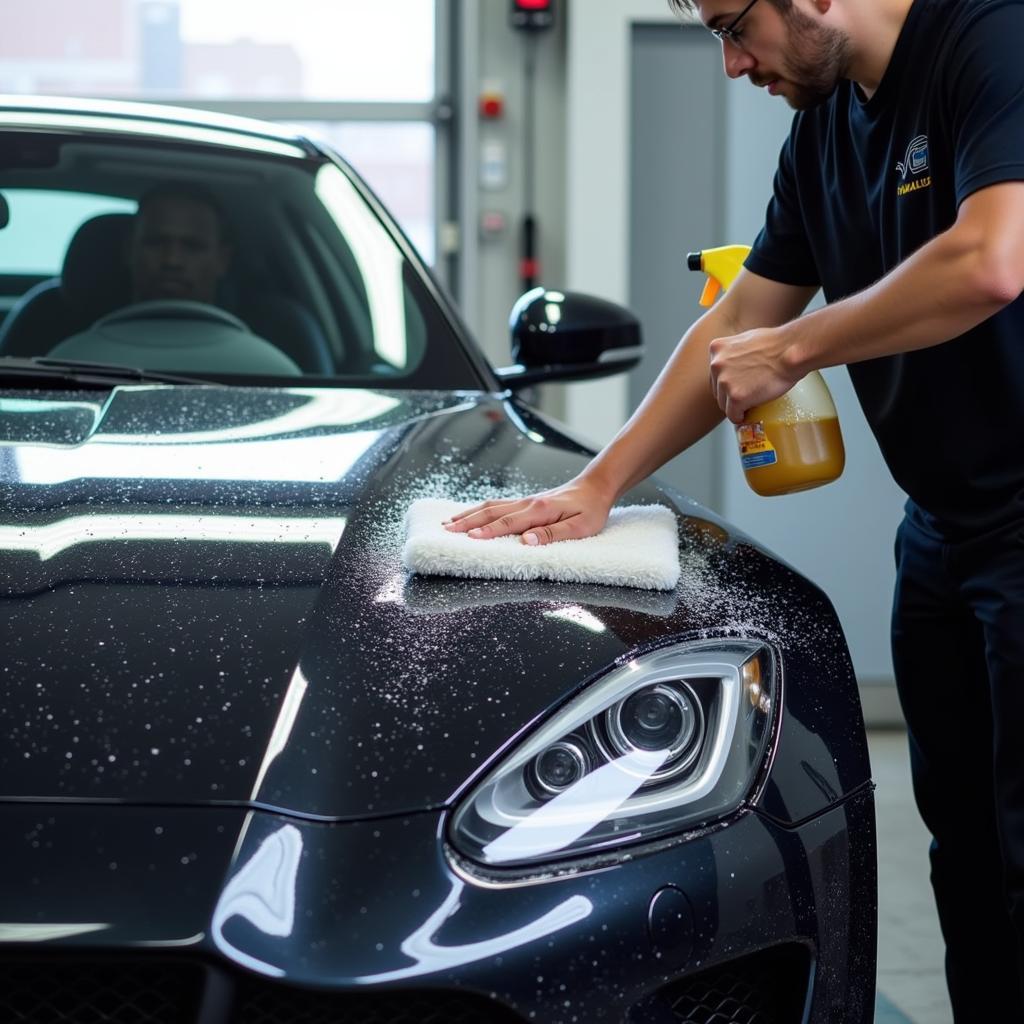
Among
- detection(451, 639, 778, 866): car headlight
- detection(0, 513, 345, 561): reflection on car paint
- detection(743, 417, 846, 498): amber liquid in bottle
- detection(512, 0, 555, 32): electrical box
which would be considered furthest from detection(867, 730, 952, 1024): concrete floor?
detection(512, 0, 555, 32): electrical box

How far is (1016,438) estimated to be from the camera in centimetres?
136

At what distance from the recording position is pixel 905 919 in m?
2.47

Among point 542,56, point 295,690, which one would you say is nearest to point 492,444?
point 295,690

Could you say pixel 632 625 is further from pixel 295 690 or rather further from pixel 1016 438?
pixel 1016 438

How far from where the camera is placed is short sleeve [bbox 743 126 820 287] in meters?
1.63

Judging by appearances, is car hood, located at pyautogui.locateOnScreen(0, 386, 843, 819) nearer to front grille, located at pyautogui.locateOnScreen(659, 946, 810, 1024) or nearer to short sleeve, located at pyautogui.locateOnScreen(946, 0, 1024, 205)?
front grille, located at pyautogui.locateOnScreen(659, 946, 810, 1024)

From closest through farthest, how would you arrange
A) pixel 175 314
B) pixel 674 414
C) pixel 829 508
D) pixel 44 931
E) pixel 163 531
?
1. pixel 44 931
2. pixel 163 531
3. pixel 674 414
4. pixel 175 314
5. pixel 829 508

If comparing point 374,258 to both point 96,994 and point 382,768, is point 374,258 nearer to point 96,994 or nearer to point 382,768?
point 382,768

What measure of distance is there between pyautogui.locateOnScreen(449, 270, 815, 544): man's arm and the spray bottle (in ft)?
0.32

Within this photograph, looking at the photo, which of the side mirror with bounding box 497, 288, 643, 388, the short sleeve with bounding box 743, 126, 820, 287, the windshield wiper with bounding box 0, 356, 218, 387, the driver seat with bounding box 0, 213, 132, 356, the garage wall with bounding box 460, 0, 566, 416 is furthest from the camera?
the garage wall with bounding box 460, 0, 566, 416

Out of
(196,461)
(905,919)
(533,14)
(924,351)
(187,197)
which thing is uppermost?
(533,14)

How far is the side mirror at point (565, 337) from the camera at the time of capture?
2.09 metres

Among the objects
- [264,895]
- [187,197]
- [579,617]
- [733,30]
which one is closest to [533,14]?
[187,197]

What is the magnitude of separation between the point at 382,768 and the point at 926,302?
587mm
